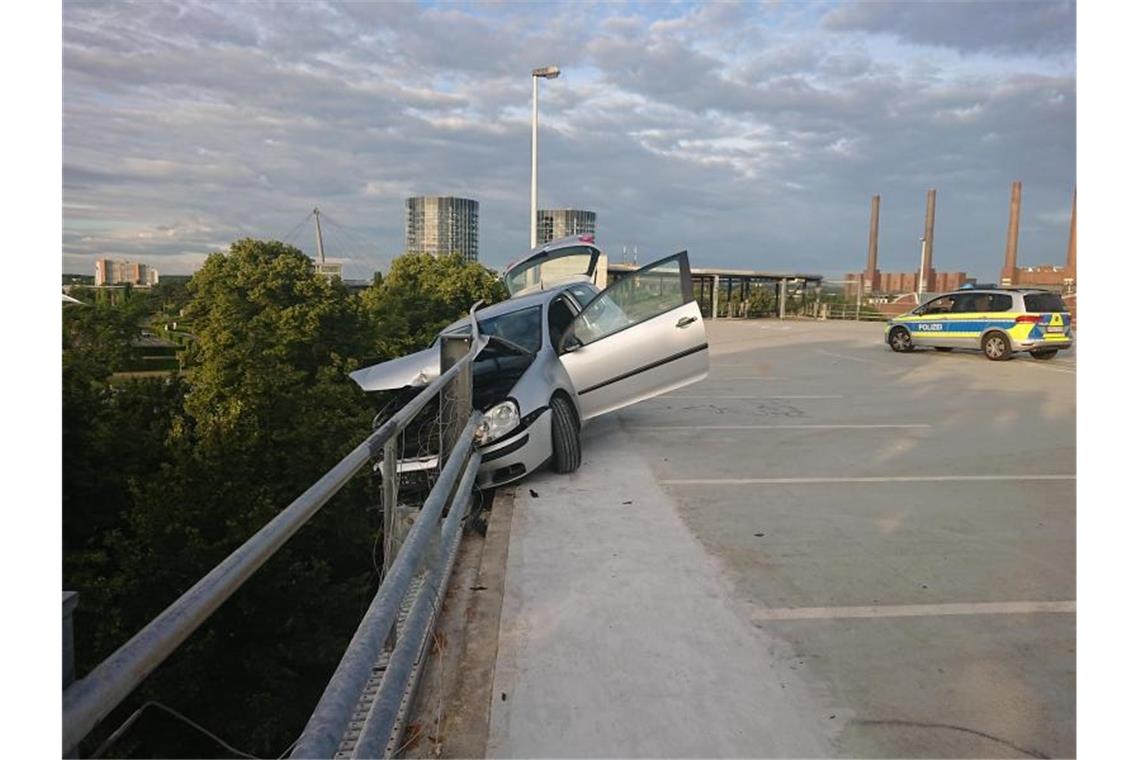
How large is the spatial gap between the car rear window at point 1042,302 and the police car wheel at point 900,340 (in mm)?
3257

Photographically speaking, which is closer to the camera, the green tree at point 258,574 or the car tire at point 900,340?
the green tree at point 258,574

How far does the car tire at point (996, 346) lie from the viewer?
17188mm

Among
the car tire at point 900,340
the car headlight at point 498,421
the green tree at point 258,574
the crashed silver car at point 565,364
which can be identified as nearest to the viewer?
the car headlight at point 498,421

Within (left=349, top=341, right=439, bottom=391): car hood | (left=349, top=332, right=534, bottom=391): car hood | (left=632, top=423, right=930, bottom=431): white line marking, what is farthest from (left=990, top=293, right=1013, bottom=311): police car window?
(left=349, top=341, right=439, bottom=391): car hood

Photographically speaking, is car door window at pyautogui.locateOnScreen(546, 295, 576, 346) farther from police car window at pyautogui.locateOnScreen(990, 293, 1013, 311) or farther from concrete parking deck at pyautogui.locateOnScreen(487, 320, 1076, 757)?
police car window at pyautogui.locateOnScreen(990, 293, 1013, 311)

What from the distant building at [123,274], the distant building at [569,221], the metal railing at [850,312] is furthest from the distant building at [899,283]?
the distant building at [123,274]

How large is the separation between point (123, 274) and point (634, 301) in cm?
3236

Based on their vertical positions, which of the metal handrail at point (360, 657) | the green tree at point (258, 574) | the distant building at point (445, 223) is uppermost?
the distant building at point (445, 223)

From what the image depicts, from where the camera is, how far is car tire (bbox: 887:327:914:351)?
19872mm

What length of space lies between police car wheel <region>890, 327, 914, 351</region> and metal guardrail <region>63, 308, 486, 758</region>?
18350mm

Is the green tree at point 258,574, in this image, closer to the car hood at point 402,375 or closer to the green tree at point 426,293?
the green tree at point 426,293

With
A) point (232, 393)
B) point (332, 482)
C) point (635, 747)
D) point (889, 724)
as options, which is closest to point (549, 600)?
point (635, 747)

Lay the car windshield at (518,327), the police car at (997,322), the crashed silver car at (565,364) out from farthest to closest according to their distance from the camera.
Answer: the police car at (997,322) → the car windshield at (518,327) → the crashed silver car at (565,364)

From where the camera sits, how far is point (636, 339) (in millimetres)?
7426
